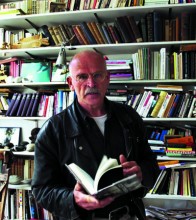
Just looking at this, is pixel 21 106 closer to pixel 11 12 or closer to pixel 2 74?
pixel 2 74

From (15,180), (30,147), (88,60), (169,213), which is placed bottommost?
(169,213)

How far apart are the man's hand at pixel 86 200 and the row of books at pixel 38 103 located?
4.68 feet

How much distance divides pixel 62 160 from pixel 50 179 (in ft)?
0.30

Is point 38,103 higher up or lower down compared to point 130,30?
lower down

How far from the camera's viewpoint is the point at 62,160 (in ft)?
3.50

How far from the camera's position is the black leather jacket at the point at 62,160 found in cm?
101

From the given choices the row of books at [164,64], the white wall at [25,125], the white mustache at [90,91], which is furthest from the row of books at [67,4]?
the white mustache at [90,91]

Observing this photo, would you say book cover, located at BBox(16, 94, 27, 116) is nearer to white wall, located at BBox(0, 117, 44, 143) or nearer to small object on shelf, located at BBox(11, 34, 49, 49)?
white wall, located at BBox(0, 117, 44, 143)

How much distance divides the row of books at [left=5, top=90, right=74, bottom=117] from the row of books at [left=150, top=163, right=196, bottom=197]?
107 centimetres

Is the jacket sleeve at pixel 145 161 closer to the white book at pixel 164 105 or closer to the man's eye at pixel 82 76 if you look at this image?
the man's eye at pixel 82 76

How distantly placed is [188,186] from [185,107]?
0.65m

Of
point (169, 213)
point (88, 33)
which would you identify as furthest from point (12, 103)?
point (169, 213)

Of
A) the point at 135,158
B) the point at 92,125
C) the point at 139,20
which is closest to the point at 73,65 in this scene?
the point at 92,125

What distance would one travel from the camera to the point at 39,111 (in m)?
2.34
